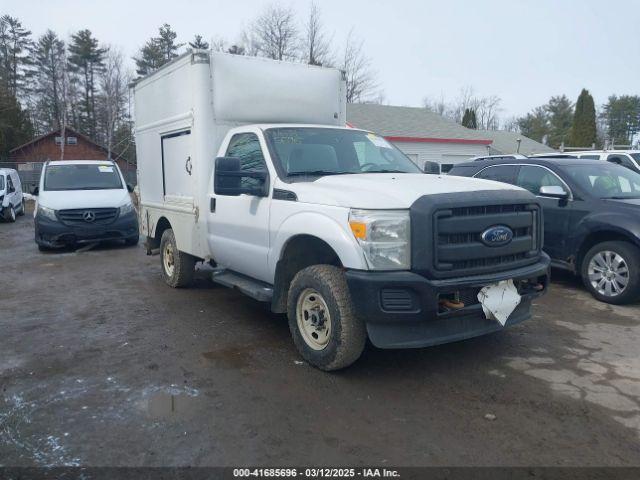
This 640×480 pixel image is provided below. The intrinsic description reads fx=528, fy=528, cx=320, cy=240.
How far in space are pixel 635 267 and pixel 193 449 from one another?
18.1 feet

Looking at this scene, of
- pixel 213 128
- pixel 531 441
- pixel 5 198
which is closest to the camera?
pixel 531 441

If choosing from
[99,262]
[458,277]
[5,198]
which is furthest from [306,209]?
[5,198]

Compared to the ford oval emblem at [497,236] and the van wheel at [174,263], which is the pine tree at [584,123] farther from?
the ford oval emblem at [497,236]

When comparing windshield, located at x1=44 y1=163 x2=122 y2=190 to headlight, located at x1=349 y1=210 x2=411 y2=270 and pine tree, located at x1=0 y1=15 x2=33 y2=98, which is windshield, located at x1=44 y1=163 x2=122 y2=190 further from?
pine tree, located at x1=0 y1=15 x2=33 y2=98

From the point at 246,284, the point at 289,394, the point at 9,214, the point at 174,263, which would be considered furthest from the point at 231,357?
the point at 9,214

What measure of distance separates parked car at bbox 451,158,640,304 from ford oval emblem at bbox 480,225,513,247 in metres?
2.95

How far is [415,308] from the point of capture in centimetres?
392

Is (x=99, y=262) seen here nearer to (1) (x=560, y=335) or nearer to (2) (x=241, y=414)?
(2) (x=241, y=414)

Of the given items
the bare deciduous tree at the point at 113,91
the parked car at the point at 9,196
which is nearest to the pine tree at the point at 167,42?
the bare deciduous tree at the point at 113,91

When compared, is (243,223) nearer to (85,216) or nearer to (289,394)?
(289,394)

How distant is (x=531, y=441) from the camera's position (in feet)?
11.2

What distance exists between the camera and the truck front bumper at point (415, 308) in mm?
3902

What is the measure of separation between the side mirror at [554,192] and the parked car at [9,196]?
1692 cm

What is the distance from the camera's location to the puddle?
4773 mm
